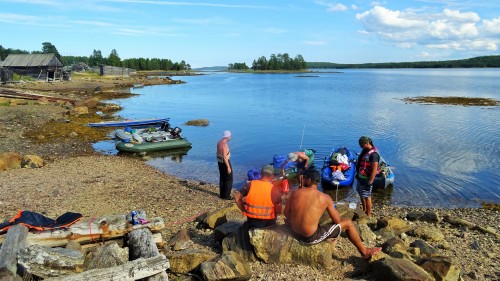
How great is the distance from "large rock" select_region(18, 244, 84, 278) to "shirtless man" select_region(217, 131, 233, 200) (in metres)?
6.10

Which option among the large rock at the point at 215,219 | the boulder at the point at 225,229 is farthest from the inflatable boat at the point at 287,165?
the boulder at the point at 225,229

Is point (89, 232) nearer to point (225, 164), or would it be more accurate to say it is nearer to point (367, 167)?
point (225, 164)

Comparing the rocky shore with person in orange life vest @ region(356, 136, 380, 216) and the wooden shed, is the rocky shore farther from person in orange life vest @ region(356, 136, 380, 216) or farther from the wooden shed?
the wooden shed

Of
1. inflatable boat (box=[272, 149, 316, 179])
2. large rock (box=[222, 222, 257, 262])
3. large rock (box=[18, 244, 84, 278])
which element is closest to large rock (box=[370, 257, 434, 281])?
large rock (box=[222, 222, 257, 262])

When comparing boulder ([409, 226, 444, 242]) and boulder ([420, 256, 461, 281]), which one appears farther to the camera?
boulder ([409, 226, 444, 242])

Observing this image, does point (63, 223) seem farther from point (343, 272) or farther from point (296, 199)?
point (343, 272)

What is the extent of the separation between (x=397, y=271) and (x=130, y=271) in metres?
3.97

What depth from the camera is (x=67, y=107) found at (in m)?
34.2

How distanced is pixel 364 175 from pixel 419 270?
393 cm

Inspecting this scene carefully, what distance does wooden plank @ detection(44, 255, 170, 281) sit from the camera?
534 centimetres

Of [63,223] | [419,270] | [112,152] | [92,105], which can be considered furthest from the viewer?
[92,105]

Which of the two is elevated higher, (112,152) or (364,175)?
(364,175)

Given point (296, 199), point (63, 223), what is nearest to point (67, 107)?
point (63, 223)

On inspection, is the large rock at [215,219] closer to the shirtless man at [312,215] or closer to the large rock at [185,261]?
the large rock at [185,261]
